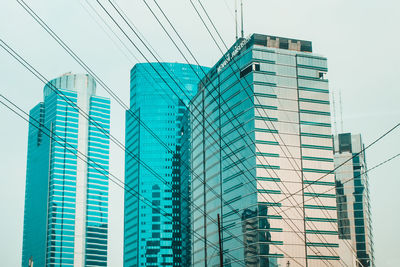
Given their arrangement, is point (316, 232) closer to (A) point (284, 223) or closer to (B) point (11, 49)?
(A) point (284, 223)

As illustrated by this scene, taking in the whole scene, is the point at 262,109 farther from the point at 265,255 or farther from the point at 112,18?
the point at 112,18

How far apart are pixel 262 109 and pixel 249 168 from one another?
778 inches

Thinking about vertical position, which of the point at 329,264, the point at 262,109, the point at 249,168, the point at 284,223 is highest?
the point at 262,109

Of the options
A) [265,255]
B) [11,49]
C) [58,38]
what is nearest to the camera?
[11,49]

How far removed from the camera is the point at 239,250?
654 ft

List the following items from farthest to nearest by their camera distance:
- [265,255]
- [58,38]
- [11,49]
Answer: [265,255] → [58,38] → [11,49]

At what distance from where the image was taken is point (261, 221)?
636ft

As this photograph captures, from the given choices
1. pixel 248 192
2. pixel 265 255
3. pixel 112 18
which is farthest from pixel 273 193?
pixel 112 18

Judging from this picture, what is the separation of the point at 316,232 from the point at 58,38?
174705mm

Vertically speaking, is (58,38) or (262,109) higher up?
(262,109)

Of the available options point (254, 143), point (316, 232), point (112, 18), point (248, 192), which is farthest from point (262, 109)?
point (112, 18)

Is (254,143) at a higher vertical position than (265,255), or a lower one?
higher

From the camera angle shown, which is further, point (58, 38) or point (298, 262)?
point (298, 262)

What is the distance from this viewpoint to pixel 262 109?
199875 millimetres
